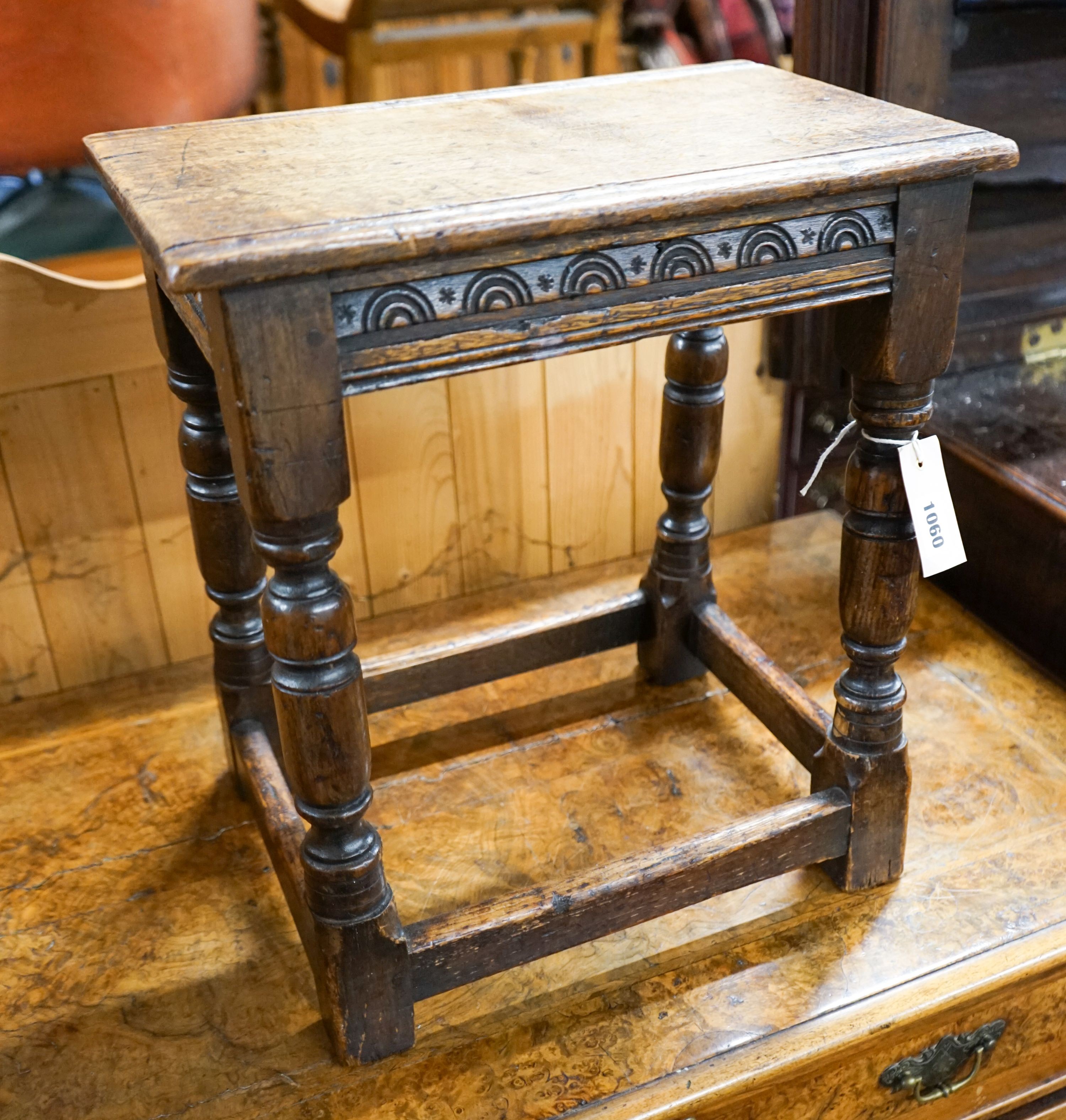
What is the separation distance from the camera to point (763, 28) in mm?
2482

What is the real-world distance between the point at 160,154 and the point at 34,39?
1.30ft

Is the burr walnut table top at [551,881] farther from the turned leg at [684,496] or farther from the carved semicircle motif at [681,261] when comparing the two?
the carved semicircle motif at [681,261]

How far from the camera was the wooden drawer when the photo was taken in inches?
37.2

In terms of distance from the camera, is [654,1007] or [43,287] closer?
[654,1007]

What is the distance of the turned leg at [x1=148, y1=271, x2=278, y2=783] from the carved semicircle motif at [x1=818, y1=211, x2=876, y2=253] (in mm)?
476

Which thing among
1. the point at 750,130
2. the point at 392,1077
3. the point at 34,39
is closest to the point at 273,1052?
the point at 392,1077

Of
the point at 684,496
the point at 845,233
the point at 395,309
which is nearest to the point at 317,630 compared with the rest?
the point at 395,309

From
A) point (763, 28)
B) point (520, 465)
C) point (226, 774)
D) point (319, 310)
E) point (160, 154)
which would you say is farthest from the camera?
point (763, 28)

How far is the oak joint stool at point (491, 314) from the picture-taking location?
0.74m

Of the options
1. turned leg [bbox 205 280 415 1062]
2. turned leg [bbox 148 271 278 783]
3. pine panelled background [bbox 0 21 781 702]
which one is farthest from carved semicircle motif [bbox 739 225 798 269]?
pine panelled background [bbox 0 21 781 702]

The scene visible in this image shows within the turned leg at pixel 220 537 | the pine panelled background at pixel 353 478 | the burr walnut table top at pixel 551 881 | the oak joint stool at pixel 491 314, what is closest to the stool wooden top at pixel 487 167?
the oak joint stool at pixel 491 314

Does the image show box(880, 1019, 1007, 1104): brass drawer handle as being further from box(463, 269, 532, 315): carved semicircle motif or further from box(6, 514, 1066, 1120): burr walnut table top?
box(463, 269, 532, 315): carved semicircle motif

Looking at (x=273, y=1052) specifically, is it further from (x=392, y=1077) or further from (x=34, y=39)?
(x=34, y=39)

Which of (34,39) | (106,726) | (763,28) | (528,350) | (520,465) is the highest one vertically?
(34,39)
